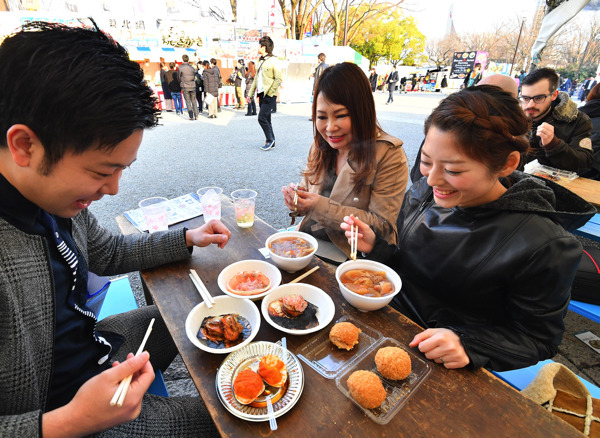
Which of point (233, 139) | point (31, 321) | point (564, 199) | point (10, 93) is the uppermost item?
point (10, 93)

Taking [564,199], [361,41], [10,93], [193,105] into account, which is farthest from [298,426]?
[361,41]

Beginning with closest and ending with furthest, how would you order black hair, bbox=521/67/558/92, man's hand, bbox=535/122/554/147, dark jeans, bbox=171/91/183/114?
man's hand, bbox=535/122/554/147, black hair, bbox=521/67/558/92, dark jeans, bbox=171/91/183/114

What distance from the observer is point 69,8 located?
14898 mm

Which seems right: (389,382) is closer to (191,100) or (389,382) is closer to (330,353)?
(330,353)

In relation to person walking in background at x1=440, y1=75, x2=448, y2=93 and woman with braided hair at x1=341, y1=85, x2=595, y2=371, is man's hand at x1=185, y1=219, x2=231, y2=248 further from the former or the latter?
person walking in background at x1=440, y1=75, x2=448, y2=93

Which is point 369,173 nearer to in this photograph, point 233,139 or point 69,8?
point 233,139

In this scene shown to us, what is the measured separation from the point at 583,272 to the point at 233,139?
8.70m

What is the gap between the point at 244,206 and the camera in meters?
2.17

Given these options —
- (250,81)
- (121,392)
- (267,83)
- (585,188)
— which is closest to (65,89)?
(121,392)

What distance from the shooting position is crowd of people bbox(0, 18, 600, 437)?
917 mm

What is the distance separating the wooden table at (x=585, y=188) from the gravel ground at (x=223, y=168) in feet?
1.99

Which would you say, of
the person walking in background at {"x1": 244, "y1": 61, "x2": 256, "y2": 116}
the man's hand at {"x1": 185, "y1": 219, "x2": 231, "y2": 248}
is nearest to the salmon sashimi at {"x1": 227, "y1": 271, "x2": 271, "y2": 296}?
the man's hand at {"x1": 185, "y1": 219, "x2": 231, "y2": 248}

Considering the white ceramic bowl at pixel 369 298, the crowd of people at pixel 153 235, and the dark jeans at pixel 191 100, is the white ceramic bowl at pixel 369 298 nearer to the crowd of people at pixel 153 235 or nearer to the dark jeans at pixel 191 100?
the crowd of people at pixel 153 235

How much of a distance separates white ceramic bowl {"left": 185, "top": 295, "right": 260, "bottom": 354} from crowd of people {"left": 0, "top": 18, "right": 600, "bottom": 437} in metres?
0.24
